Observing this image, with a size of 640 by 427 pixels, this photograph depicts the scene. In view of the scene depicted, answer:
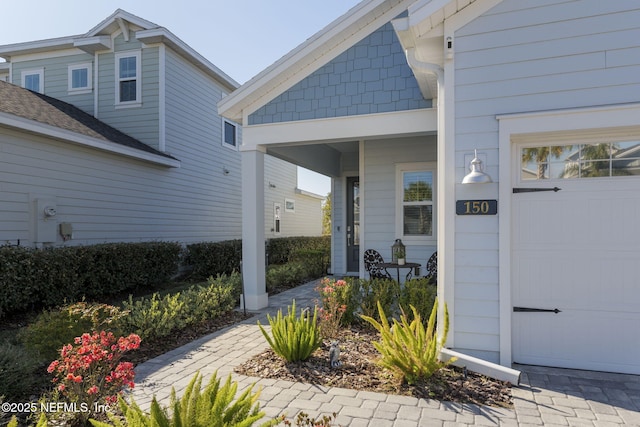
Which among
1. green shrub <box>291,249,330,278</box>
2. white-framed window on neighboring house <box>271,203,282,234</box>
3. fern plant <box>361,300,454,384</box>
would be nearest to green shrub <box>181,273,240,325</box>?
fern plant <box>361,300,454,384</box>

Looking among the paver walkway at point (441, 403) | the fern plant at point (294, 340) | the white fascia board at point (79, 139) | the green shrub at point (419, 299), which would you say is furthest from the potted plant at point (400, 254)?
the white fascia board at point (79, 139)

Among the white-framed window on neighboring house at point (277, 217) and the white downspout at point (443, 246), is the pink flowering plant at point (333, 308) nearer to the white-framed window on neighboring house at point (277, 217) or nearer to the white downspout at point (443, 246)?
the white downspout at point (443, 246)

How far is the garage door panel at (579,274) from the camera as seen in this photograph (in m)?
3.84

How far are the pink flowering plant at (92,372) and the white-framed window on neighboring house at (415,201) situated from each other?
5.78m

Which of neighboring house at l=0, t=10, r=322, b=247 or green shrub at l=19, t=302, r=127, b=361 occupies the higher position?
neighboring house at l=0, t=10, r=322, b=247

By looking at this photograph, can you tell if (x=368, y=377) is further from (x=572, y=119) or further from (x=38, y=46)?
(x=38, y=46)

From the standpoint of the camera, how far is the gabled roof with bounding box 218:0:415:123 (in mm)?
5879

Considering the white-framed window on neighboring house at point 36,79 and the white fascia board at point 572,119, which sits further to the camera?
the white-framed window on neighboring house at point 36,79

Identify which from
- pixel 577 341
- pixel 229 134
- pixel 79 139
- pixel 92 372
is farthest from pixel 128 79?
pixel 577 341

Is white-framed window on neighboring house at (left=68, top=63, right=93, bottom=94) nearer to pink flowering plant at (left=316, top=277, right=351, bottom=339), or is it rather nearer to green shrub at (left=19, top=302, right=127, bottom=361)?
green shrub at (left=19, top=302, right=127, bottom=361)

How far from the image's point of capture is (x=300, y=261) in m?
10.7

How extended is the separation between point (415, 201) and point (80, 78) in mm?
9323

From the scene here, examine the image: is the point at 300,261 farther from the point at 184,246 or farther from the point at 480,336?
the point at 480,336

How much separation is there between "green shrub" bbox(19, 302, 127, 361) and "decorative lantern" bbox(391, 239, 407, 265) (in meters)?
4.46
